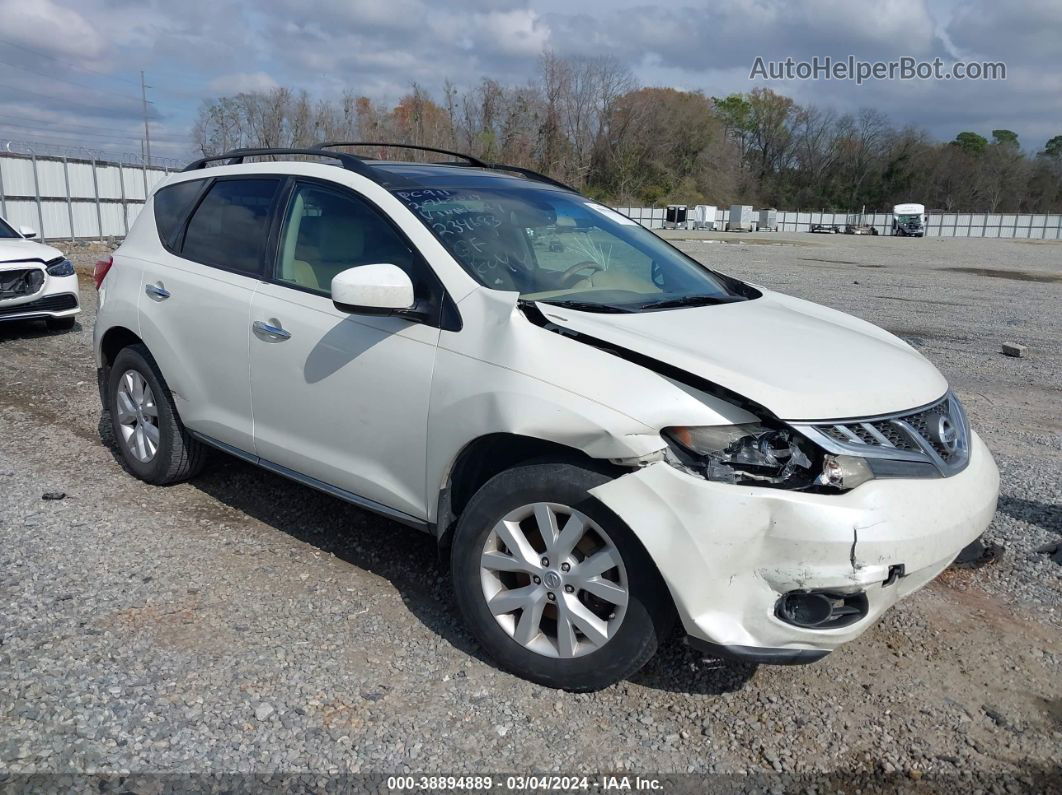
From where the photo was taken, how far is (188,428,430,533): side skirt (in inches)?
138

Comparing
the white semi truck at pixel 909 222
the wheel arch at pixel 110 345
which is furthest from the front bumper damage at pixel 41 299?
the white semi truck at pixel 909 222

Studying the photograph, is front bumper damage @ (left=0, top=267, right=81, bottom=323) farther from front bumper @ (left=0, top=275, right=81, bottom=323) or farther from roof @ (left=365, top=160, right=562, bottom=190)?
roof @ (left=365, top=160, right=562, bottom=190)

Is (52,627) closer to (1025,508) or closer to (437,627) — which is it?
(437,627)

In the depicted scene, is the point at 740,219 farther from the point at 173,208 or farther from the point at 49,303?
the point at 173,208

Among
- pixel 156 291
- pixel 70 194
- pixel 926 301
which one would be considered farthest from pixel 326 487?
pixel 70 194

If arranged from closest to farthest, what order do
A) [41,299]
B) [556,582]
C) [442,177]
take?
1. [556,582]
2. [442,177]
3. [41,299]

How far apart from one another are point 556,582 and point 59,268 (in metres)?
9.36

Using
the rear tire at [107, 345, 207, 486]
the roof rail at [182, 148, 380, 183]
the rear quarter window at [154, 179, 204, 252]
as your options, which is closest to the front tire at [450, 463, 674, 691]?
the roof rail at [182, 148, 380, 183]

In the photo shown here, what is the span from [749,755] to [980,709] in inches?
36.3

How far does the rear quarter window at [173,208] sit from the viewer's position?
4.73 meters

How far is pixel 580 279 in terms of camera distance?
3.66 metres

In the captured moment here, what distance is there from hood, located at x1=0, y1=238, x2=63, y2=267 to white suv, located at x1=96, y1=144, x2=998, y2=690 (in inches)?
257

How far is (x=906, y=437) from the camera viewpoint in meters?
2.86

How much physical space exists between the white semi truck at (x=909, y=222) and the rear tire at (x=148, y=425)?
246 ft
